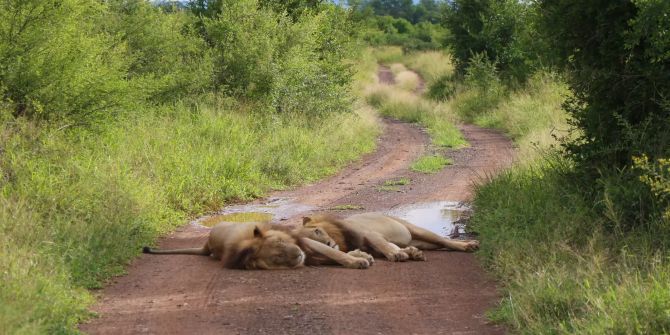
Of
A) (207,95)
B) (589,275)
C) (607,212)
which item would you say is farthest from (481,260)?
(207,95)

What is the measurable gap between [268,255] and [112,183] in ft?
8.58

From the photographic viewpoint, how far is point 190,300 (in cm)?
633

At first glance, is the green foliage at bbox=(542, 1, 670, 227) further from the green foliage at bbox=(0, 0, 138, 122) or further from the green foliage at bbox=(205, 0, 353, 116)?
the green foliage at bbox=(205, 0, 353, 116)

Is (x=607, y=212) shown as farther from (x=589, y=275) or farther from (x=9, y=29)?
(x=9, y=29)

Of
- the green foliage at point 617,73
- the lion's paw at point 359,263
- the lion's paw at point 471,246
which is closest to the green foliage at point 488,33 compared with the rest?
the green foliage at point 617,73

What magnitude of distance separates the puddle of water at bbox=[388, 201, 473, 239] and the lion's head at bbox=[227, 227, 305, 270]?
2216 millimetres

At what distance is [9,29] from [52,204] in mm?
2749

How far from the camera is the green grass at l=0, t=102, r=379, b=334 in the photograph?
5930 mm

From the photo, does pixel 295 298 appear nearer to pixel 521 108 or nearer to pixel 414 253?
pixel 414 253

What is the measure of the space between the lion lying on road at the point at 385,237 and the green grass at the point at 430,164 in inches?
245

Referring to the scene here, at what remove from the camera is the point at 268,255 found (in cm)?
724

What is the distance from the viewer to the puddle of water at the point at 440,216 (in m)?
9.15

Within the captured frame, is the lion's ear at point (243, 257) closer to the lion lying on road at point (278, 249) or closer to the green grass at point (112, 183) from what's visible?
the lion lying on road at point (278, 249)

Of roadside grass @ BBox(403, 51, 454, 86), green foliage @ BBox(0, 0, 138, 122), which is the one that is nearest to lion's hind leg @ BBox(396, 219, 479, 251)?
green foliage @ BBox(0, 0, 138, 122)
